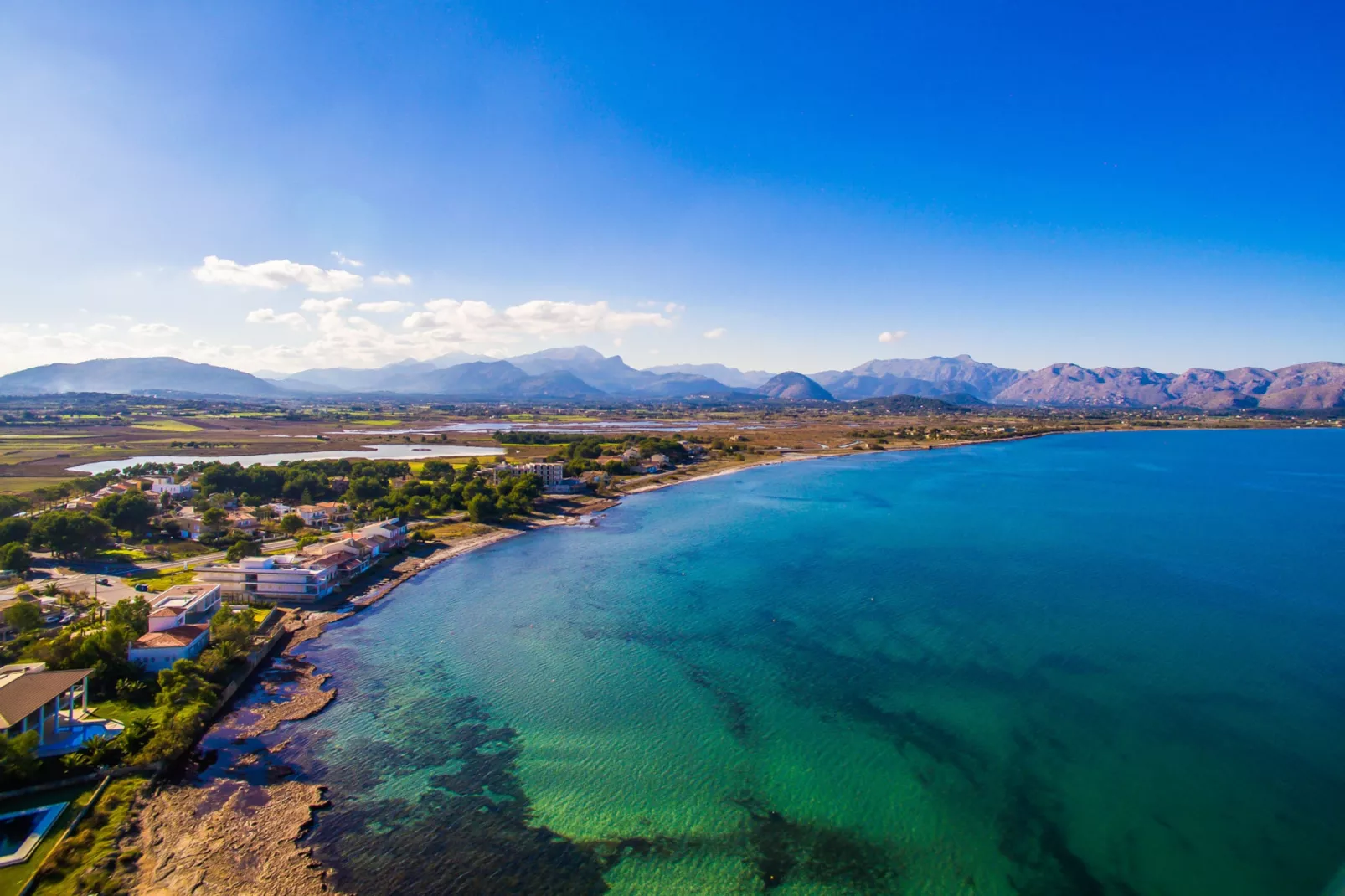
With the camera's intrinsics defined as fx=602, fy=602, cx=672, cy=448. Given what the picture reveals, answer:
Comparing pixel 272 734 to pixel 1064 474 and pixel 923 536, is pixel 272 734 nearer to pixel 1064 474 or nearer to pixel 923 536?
pixel 923 536

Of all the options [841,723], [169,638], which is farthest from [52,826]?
[841,723]

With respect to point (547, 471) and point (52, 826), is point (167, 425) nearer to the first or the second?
point (547, 471)

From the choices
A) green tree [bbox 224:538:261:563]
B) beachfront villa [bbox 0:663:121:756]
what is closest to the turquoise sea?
beachfront villa [bbox 0:663:121:756]

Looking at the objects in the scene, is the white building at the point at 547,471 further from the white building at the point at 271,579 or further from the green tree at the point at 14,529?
the green tree at the point at 14,529

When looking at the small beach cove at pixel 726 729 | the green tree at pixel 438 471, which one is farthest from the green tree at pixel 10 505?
the small beach cove at pixel 726 729

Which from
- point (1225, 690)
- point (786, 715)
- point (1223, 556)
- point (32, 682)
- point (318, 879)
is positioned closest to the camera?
point (318, 879)

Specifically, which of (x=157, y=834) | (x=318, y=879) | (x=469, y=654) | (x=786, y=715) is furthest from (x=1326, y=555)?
(x=157, y=834)

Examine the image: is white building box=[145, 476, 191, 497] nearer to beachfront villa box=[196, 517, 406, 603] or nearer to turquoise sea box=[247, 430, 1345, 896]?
beachfront villa box=[196, 517, 406, 603]
